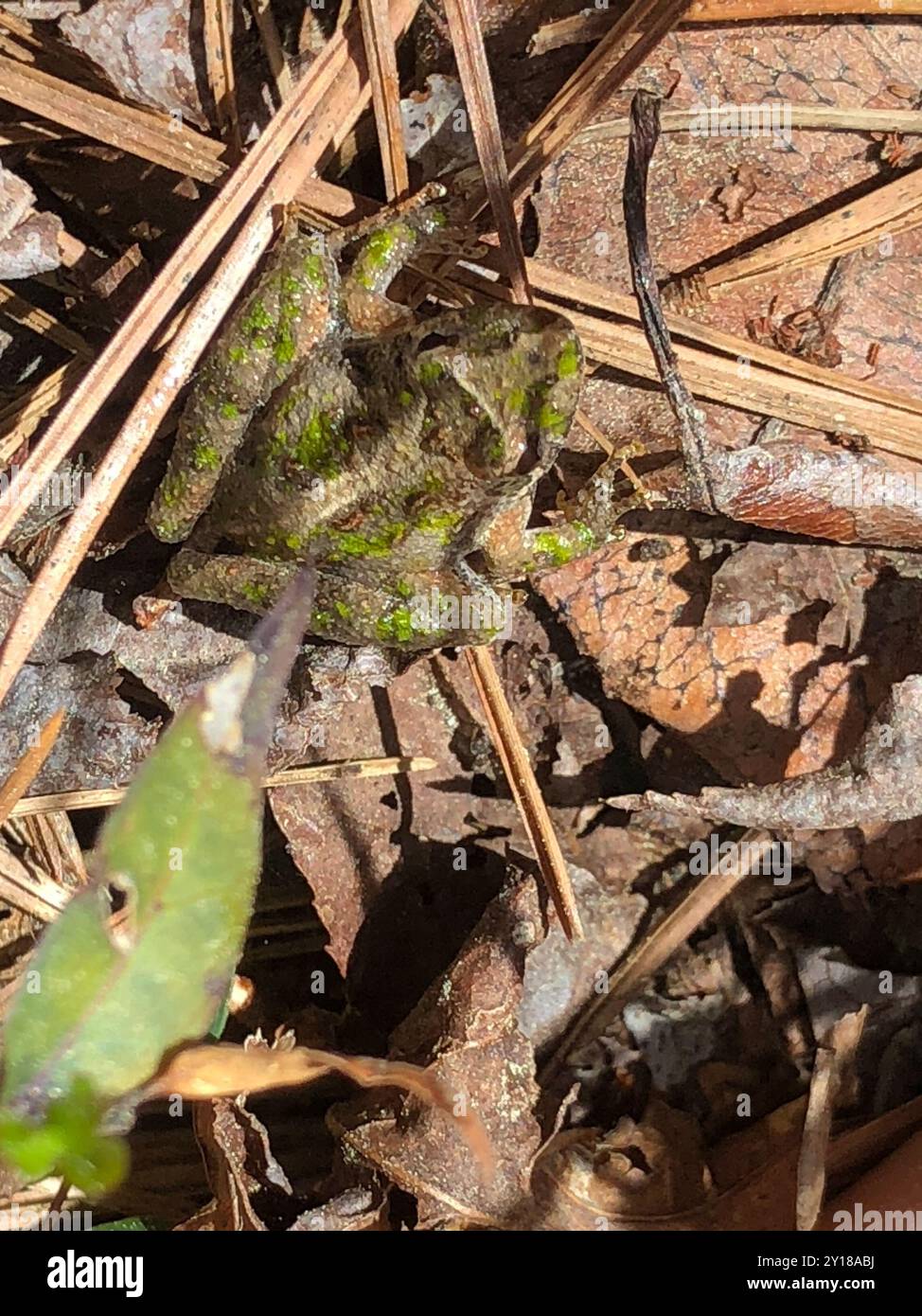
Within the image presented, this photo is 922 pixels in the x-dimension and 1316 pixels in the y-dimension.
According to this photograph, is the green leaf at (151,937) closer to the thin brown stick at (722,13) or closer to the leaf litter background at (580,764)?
the leaf litter background at (580,764)

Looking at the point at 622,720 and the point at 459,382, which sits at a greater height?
the point at 459,382

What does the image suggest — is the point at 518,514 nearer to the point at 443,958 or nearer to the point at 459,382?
the point at 459,382

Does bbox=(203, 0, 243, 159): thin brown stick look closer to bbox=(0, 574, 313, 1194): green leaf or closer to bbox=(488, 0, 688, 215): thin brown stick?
bbox=(488, 0, 688, 215): thin brown stick

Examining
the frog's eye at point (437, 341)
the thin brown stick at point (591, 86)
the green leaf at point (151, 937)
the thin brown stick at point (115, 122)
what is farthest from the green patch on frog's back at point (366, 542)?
the thin brown stick at point (115, 122)

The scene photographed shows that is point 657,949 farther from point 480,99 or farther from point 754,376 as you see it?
point 480,99

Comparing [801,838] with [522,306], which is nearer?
[522,306]

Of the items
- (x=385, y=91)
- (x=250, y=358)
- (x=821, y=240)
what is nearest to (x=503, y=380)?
(x=250, y=358)
